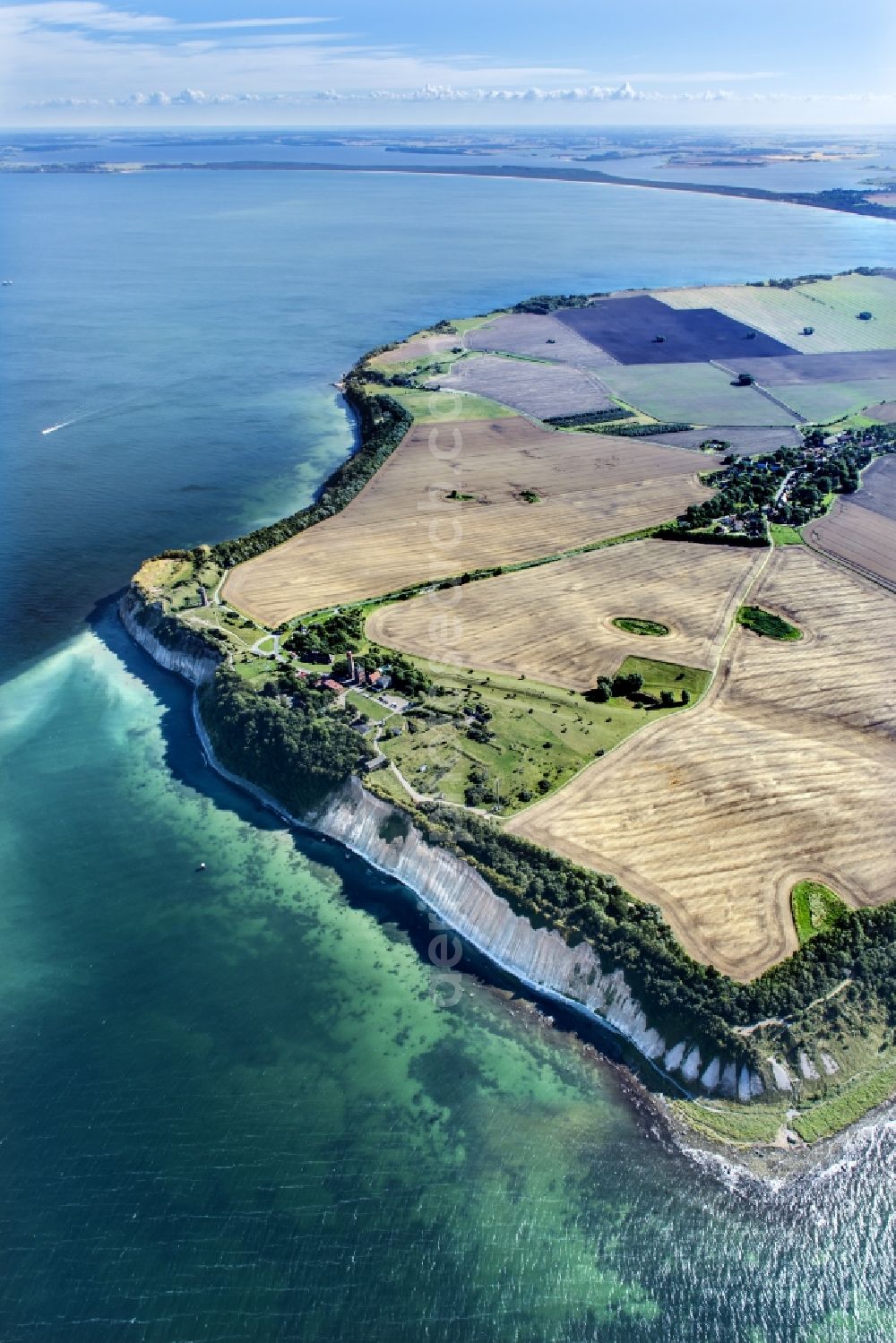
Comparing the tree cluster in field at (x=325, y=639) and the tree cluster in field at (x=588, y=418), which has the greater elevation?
the tree cluster in field at (x=588, y=418)

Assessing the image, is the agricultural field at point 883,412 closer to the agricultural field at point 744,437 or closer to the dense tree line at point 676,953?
the agricultural field at point 744,437

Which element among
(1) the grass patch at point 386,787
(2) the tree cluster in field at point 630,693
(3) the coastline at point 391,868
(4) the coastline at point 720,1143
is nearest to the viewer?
(4) the coastline at point 720,1143

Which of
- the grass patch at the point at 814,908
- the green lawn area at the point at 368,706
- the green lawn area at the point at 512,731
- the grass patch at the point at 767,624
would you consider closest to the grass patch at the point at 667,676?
the green lawn area at the point at 512,731

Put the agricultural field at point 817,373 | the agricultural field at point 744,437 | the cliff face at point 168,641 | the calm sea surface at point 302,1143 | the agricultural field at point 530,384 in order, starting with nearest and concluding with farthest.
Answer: the calm sea surface at point 302,1143
the cliff face at point 168,641
the agricultural field at point 744,437
the agricultural field at point 530,384
the agricultural field at point 817,373

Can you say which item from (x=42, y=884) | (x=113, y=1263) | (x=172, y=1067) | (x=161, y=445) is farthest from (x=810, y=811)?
(x=161, y=445)

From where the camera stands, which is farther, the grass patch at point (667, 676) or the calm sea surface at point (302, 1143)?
the grass patch at point (667, 676)

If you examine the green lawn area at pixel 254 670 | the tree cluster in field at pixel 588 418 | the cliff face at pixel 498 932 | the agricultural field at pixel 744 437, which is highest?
the tree cluster in field at pixel 588 418

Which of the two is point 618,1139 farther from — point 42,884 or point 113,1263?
point 42,884
